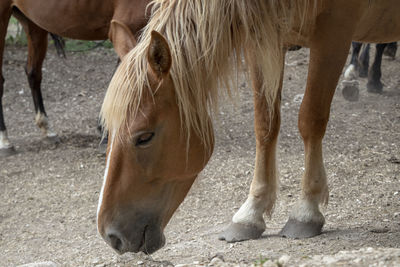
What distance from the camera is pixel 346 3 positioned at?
3000 mm

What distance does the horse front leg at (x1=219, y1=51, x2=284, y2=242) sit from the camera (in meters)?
3.38

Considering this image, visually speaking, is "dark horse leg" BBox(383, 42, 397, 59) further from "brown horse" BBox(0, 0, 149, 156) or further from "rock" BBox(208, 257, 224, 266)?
"rock" BBox(208, 257, 224, 266)

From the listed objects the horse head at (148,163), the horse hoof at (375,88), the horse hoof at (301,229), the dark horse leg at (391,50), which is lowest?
the horse hoof at (375,88)

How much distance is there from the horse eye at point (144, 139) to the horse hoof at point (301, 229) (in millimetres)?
1215

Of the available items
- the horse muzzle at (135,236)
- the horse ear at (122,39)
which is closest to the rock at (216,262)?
the horse muzzle at (135,236)

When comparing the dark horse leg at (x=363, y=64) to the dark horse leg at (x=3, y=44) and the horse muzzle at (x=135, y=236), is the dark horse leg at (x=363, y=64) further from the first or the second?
the horse muzzle at (x=135, y=236)

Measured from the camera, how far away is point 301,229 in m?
3.31

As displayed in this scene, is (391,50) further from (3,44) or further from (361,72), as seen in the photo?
(3,44)

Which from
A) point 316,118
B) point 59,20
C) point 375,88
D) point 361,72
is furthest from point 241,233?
point 361,72

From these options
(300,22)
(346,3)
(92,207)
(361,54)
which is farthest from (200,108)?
(361,54)

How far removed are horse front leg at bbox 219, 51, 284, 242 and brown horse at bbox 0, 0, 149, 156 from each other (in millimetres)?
1434

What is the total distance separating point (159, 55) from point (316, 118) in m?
1.12

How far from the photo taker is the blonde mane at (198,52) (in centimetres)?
243

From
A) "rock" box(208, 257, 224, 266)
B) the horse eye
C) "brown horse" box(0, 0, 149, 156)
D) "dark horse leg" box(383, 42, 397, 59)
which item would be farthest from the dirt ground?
"dark horse leg" box(383, 42, 397, 59)
